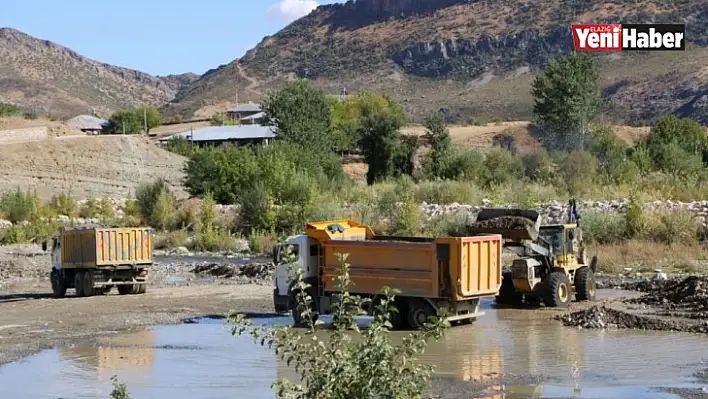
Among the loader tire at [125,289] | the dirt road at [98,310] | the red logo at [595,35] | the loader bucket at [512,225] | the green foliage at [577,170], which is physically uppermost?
the red logo at [595,35]

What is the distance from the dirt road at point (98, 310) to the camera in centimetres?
2238

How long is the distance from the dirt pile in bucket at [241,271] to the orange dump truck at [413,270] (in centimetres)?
1102

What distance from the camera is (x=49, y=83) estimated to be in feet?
550

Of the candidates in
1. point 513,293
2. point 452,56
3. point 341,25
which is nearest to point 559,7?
point 452,56

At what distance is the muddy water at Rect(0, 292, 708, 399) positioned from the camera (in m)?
16.0

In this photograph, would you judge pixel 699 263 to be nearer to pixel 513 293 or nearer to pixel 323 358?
pixel 513 293

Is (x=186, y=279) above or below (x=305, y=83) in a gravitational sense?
below

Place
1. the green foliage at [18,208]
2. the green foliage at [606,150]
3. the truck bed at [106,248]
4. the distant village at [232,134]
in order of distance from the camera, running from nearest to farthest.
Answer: the truck bed at [106,248], the green foliage at [18,208], the green foliage at [606,150], the distant village at [232,134]

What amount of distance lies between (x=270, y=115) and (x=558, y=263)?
69409mm

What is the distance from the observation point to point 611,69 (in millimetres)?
122375

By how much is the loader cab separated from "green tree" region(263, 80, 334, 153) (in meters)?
55.4

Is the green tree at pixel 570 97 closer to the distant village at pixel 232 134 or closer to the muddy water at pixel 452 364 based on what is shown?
the distant village at pixel 232 134

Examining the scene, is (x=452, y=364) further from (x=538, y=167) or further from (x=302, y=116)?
(x=302, y=116)

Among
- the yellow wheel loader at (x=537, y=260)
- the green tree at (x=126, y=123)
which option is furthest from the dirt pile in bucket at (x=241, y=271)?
the green tree at (x=126, y=123)
